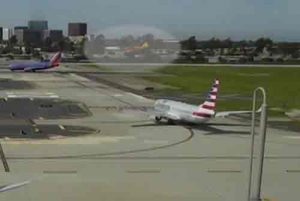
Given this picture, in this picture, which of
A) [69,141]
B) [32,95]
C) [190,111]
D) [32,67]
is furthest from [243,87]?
[69,141]

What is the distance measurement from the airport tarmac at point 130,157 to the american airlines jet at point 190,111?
2.55 feet

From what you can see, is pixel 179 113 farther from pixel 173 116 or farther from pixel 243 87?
pixel 243 87

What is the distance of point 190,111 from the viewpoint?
5109 centimetres

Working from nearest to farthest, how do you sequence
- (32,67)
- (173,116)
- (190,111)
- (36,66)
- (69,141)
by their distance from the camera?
(69,141) → (190,111) → (173,116) → (32,67) → (36,66)

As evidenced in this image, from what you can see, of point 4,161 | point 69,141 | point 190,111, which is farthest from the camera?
point 190,111

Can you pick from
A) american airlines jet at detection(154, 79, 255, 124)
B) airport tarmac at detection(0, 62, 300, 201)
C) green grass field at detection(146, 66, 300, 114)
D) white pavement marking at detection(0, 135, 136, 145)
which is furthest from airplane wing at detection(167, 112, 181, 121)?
green grass field at detection(146, 66, 300, 114)

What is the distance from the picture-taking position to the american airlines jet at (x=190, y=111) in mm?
49719

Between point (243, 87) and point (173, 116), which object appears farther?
point (243, 87)

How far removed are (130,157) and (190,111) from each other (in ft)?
49.7

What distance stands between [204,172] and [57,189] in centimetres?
849

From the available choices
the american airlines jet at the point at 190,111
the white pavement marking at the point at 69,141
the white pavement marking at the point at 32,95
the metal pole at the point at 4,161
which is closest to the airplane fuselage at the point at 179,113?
the american airlines jet at the point at 190,111

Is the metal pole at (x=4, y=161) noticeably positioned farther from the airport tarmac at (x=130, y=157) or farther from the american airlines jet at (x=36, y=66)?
the american airlines jet at (x=36, y=66)

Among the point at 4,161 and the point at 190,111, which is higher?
the point at 190,111

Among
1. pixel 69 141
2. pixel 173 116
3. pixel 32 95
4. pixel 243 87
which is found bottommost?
pixel 243 87
